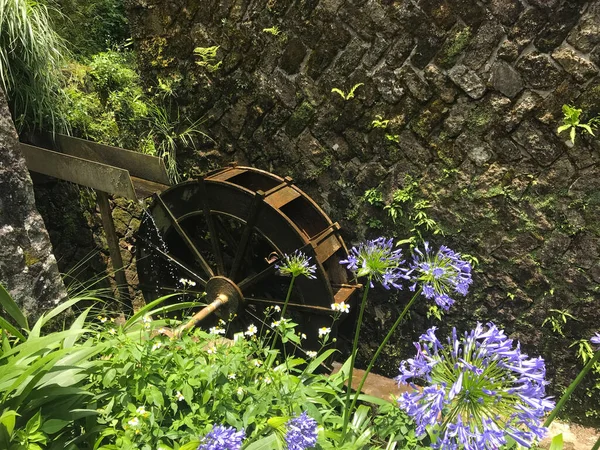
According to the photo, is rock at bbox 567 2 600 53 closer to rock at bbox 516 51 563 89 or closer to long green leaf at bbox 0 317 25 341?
rock at bbox 516 51 563 89

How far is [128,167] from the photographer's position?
11.5 feet

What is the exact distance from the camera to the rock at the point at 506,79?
9.14 feet

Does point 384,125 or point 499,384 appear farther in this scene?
point 384,125

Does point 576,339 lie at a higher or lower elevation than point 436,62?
lower

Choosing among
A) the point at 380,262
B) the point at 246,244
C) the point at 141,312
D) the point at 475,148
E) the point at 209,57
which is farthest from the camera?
the point at 209,57

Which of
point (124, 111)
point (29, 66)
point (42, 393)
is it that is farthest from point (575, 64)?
point (29, 66)

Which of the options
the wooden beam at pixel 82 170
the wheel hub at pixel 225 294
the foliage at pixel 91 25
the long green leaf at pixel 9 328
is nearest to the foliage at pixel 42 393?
the long green leaf at pixel 9 328

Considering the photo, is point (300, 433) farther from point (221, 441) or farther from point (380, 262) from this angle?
point (380, 262)

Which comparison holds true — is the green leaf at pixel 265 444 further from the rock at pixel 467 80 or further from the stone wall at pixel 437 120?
the rock at pixel 467 80

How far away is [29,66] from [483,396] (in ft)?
11.1

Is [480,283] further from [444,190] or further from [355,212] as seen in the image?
[355,212]

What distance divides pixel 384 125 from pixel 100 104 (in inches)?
89.6

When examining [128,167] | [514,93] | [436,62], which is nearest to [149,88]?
[128,167]

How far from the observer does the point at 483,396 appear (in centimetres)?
96
